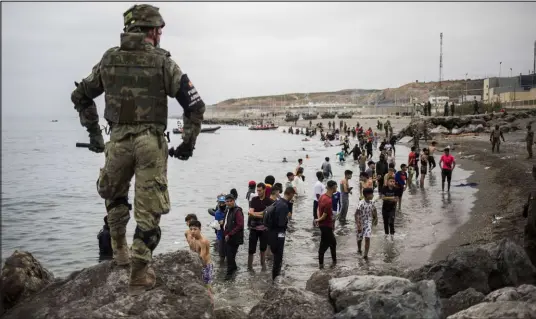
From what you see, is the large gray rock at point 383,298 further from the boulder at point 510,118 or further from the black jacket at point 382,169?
the boulder at point 510,118

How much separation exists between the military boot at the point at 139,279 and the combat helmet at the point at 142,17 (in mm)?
2202

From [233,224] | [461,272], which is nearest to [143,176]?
[461,272]

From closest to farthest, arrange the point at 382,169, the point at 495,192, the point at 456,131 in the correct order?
the point at 382,169 → the point at 495,192 → the point at 456,131

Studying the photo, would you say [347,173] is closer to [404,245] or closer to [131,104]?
[404,245]

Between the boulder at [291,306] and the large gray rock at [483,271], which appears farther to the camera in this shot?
the large gray rock at [483,271]

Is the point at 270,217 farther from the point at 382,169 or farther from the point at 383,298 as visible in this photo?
the point at 382,169

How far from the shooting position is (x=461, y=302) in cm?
593

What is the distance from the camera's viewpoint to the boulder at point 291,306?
516 centimetres

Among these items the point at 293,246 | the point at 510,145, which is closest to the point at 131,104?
the point at 293,246

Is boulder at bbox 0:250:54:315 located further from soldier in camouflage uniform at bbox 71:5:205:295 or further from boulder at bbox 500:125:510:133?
boulder at bbox 500:125:510:133

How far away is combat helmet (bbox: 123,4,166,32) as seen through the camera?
14.8 feet

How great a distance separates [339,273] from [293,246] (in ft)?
19.4

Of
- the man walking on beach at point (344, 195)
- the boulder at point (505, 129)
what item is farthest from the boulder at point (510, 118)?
the man walking on beach at point (344, 195)

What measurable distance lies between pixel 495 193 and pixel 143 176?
17472 mm
